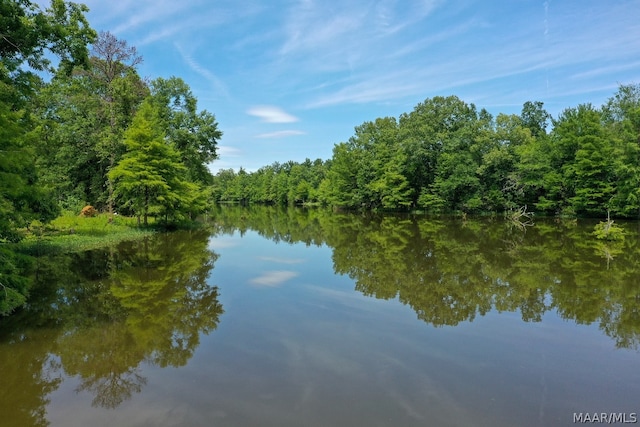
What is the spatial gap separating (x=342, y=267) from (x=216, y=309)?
6428mm

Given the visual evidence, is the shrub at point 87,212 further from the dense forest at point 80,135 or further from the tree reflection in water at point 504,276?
the tree reflection in water at point 504,276

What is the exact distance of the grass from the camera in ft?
57.3

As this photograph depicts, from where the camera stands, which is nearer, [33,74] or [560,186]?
[33,74]

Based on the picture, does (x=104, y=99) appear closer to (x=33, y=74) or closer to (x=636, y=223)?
(x=33, y=74)

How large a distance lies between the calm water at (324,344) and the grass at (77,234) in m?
2.45

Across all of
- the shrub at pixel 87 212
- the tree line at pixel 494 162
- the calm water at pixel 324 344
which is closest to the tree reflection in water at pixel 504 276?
the calm water at pixel 324 344

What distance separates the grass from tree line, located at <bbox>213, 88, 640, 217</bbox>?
18136 mm

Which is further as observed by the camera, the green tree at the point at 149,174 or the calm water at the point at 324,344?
the green tree at the point at 149,174

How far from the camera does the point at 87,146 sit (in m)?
30.5

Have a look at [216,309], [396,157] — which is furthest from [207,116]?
[216,309]

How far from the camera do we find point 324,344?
7496 millimetres

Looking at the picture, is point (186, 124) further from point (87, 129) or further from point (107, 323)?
point (107, 323)

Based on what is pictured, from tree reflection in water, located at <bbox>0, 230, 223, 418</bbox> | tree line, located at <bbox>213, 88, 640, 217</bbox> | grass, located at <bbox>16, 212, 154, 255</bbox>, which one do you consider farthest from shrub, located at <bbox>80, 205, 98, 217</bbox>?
tree line, located at <bbox>213, 88, 640, 217</bbox>

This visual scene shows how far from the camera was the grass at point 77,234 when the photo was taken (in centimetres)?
1745
